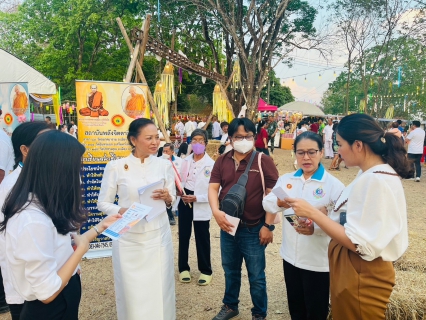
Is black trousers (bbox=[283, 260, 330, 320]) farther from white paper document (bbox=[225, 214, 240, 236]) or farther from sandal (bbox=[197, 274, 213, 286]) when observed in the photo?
sandal (bbox=[197, 274, 213, 286])

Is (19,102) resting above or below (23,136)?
above

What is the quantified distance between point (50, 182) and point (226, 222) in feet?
4.88

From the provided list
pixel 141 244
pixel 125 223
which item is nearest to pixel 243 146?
pixel 141 244

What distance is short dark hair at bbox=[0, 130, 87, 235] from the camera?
1.46 metres

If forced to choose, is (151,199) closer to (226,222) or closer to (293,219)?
(226,222)

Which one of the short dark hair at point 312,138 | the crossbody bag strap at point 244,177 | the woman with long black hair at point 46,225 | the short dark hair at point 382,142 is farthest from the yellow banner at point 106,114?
the short dark hair at point 382,142

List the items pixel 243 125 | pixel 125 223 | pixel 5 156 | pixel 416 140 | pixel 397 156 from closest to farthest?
pixel 397 156
pixel 125 223
pixel 243 125
pixel 5 156
pixel 416 140

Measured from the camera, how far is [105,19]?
799 inches

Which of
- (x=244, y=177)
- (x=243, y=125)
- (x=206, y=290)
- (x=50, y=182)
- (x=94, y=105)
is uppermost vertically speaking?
(x=94, y=105)

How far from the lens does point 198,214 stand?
3.80 meters

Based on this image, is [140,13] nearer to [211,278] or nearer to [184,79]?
[184,79]

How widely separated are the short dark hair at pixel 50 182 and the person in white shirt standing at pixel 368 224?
1.12 m

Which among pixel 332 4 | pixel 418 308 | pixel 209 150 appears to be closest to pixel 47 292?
pixel 418 308

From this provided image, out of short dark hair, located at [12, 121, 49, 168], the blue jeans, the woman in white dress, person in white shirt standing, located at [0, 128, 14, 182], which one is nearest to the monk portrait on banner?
person in white shirt standing, located at [0, 128, 14, 182]
